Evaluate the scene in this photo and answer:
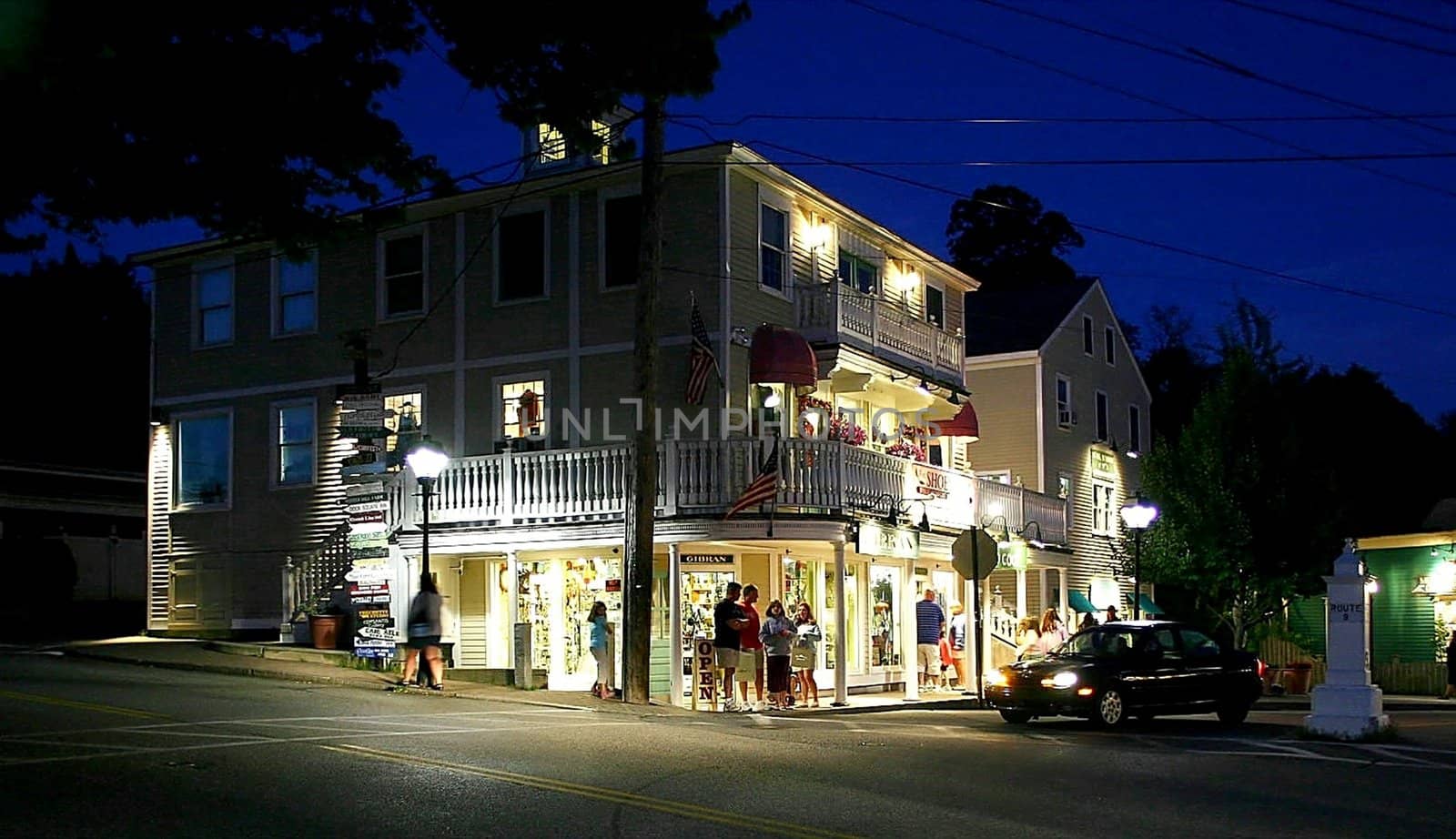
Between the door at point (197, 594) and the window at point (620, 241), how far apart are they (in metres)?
10.6

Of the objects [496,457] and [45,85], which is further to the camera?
[496,457]

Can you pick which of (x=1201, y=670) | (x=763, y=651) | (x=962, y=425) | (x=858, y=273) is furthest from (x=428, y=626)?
(x=962, y=425)

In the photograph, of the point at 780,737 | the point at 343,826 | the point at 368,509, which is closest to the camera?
the point at 343,826

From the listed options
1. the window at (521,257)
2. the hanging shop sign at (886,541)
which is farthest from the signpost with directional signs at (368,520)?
the hanging shop sign at (886,541)

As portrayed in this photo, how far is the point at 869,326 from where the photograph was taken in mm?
30719

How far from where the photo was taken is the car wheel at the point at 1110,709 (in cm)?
2117

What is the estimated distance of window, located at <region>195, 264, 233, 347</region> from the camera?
3369cm

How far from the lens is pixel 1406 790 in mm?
14273

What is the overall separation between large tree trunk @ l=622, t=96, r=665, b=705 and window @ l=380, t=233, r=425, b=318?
29.9 ft

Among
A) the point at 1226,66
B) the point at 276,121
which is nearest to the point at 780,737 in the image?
the point at 276,121

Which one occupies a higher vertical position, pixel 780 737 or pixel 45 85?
pixel 45 85

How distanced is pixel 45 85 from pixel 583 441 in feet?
56.7

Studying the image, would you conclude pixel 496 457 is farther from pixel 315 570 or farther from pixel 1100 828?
pixel 1100 828

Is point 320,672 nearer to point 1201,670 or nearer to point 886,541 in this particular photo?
point 886,541
